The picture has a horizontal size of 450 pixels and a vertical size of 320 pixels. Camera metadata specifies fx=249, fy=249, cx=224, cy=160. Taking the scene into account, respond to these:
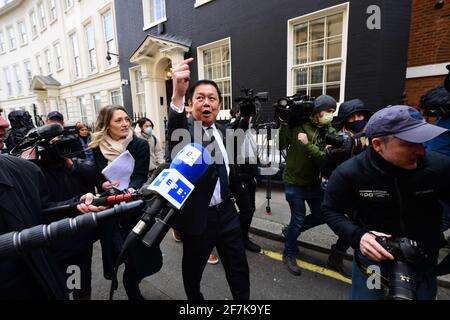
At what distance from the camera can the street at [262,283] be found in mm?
2609

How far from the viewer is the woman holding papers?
87.9 inches

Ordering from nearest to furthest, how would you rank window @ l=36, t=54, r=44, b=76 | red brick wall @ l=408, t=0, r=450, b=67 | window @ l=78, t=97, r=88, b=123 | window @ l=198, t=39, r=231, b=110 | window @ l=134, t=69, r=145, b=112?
1. red brick wall @ l=408, t=0, r=450, b=67
2. window @ l=198, t=39, r=231, b=110
3. window @ l=134, t=69, r=145, b=112
4. window @ l=78, t=97, r=88, b=123
5. window @ l=36, t=54, r=44, b=76

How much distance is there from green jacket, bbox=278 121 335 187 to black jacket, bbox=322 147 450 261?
3.48ft

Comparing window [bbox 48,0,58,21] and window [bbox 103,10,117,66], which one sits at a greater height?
window [bbox 48,0,58,21]

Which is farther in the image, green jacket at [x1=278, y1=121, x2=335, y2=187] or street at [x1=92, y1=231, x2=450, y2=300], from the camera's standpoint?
green jacket at [x1=278, y1=121, x2=335, y2=187]

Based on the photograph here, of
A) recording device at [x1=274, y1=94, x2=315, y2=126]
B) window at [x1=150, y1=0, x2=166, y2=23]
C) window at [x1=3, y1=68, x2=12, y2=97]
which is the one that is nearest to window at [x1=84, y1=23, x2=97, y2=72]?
window at [x1=150, y1=0, x2=166, y2=23]

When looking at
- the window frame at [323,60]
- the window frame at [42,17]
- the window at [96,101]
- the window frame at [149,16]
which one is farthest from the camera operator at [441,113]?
the window frame at [42,17]

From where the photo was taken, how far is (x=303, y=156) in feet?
9.43

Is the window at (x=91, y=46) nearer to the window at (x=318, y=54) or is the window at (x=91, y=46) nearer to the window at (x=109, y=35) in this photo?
the window at (x=109, y=35)

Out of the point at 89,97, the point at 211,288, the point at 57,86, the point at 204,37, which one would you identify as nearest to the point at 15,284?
the point at 211,288

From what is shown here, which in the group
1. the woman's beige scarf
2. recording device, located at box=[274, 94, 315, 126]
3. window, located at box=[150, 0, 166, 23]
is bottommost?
the woman's beige scarf

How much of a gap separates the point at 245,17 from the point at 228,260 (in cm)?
800

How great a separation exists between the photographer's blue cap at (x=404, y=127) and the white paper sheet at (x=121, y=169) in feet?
6.77

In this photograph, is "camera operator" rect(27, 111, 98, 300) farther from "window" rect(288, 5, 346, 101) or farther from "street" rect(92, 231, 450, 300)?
"window" rect(288, 5, 346, 101)
